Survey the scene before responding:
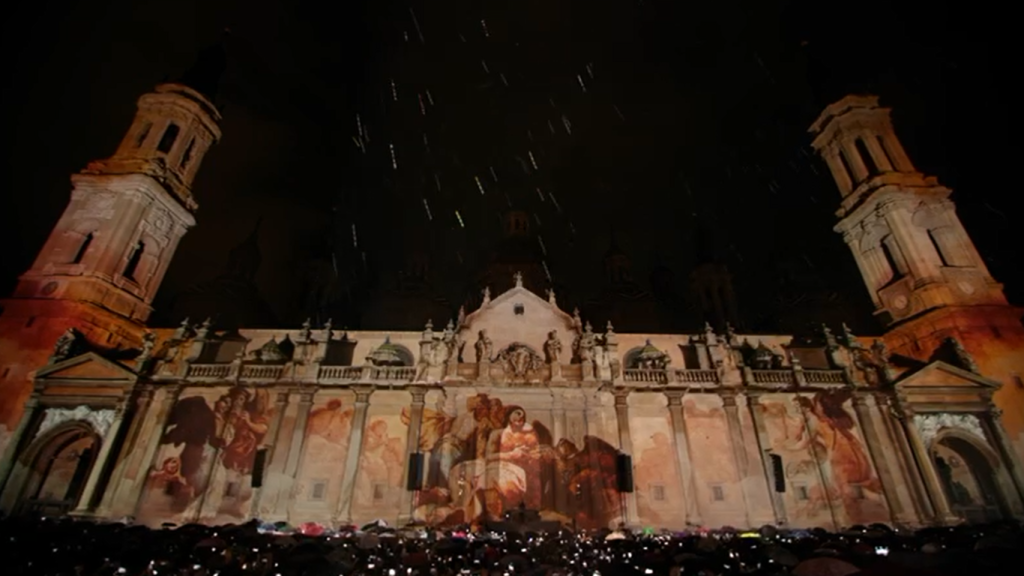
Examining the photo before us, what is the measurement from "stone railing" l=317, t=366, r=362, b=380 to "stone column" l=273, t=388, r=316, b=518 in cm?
119

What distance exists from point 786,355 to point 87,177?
164ft

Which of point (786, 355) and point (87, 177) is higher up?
point (87, 177)

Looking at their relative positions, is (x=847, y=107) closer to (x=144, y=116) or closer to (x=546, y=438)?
(x=546, y=438)

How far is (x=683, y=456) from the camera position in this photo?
88.9 ft

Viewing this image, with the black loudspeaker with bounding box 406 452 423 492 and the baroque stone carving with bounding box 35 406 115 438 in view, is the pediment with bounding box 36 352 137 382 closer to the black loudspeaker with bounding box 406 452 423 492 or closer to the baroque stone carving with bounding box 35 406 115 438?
the baroque stone carving with bounding box 35 406 115 438

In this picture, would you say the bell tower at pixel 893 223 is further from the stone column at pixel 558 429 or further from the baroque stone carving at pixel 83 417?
the baroque stone carving at pixel 83 417

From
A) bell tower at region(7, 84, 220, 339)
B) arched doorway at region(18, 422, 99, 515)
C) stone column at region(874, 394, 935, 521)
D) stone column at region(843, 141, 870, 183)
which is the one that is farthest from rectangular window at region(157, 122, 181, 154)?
stone column at region(843, 141, 870, 183)

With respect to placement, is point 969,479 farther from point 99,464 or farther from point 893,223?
point 99,464

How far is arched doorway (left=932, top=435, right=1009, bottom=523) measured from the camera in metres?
26.2

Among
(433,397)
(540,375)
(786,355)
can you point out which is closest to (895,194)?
(786,355)

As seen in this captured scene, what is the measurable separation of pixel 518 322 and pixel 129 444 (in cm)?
2266

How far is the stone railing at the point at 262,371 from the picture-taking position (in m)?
28.9

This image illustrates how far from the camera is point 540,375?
1134 inches

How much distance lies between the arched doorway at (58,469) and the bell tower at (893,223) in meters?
51.0
